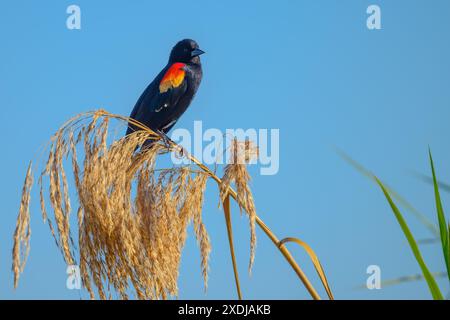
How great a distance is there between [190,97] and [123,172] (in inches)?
97.5

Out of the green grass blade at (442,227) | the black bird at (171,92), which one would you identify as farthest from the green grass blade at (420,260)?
the black bird at (171,92)

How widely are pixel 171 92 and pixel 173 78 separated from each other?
0.48ft

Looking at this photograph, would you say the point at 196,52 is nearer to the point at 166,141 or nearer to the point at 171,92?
the point at 171,92

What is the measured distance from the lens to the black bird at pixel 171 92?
4.17 m

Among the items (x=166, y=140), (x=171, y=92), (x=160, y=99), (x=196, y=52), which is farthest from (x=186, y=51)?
(x=166, y=140)

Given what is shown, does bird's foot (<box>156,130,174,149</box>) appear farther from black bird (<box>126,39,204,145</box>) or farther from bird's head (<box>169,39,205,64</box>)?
bird's head (<box>169,39,205,64</box>)

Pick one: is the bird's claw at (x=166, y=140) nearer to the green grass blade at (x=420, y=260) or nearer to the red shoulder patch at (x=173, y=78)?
the red shoulder patch at (x=173, y=78)

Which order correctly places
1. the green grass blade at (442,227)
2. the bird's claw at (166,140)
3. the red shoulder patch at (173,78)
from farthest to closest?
1. the red shoulder patch at (173,78)
2. the bird's claw at (166,140)
3. the green grass blade at (442,227)

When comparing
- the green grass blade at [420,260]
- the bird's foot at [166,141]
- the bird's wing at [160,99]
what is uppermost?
the bird's wing at [160,99]

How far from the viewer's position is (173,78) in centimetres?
436

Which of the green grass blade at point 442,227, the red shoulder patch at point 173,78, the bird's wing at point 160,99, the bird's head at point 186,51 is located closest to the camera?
the green grass blade at point 442,227

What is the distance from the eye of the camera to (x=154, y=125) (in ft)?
13.7
